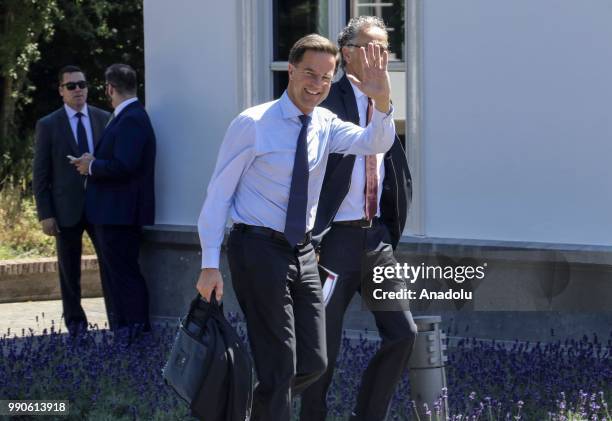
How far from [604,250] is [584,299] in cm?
39

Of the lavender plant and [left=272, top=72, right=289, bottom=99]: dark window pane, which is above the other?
[left=272, top=72, right=289, bottom=99]: dark window pane

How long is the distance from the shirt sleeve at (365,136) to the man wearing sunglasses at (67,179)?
12.6ft

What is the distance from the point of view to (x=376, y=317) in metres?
5.97

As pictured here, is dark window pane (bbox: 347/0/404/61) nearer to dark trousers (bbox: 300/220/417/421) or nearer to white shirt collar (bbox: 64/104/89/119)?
white shirt collar (bbox: 64/104/89/119)

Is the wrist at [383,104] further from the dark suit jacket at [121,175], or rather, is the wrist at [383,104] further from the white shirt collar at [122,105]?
the white shirt collar at [122,105]

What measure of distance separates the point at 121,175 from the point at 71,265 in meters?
0.83

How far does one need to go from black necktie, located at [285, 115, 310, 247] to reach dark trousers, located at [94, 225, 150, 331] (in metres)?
3.89

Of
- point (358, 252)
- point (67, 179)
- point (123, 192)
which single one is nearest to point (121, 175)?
point (123, 192)

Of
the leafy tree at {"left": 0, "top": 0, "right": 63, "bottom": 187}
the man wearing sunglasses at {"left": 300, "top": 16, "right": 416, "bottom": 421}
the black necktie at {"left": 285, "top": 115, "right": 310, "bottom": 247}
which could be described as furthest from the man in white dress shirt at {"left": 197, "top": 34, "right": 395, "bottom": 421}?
the leafy tree at {"left": 0, "top": 0, "right": 63, "bottom": 187}

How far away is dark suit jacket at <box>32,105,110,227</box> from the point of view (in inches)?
359

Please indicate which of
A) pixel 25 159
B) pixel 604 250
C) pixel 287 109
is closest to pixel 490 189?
pixel 604 250

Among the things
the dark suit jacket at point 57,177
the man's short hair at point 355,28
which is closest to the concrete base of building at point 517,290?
the dark suit jacket at point 57,177

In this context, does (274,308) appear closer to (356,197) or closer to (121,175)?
(356,197)

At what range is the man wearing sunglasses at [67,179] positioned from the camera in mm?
9133
